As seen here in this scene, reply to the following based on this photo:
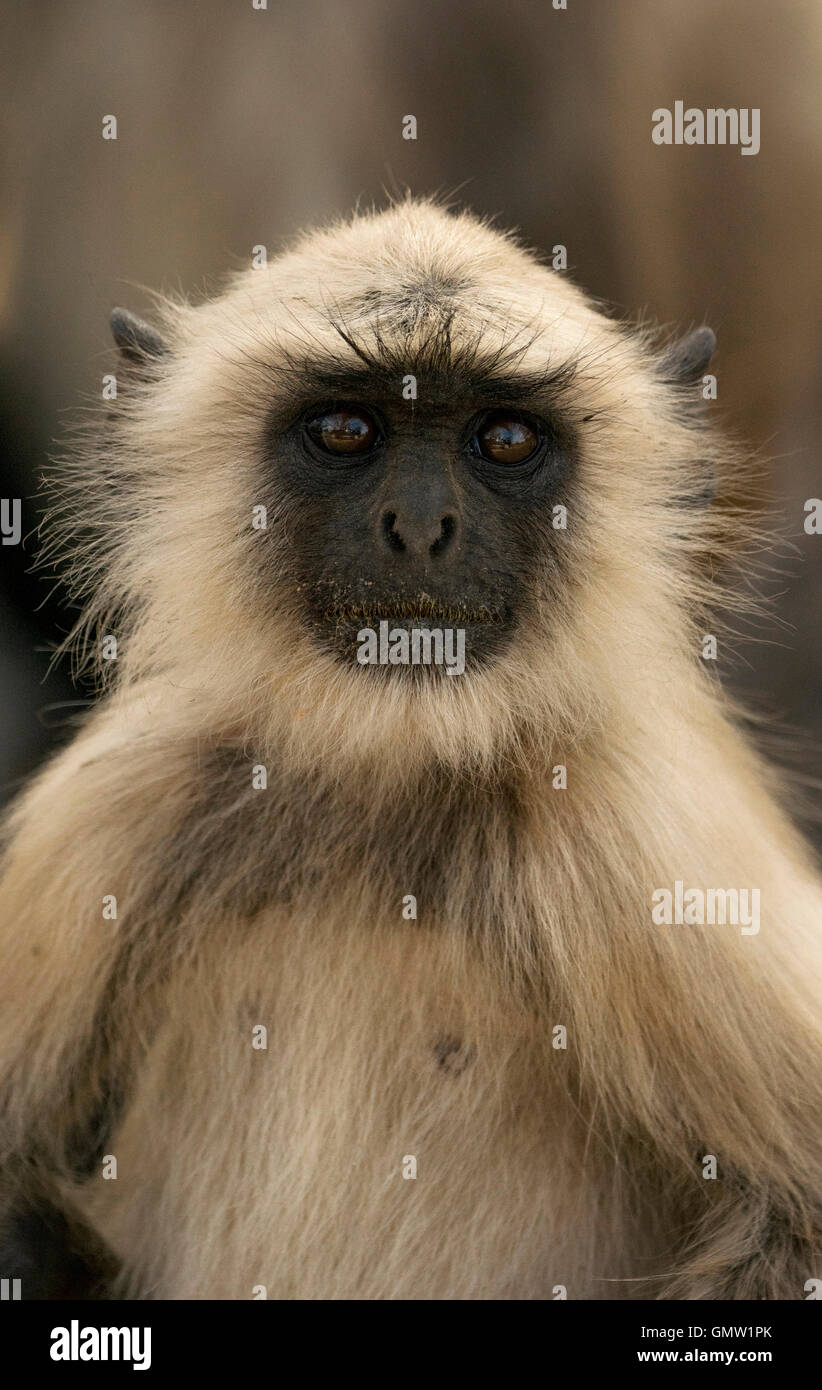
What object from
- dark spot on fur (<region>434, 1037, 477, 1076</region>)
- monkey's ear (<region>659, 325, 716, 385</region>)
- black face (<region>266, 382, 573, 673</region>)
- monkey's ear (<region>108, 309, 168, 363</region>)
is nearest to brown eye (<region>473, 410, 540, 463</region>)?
black face (<region>266, 382, 573, 673</region>)

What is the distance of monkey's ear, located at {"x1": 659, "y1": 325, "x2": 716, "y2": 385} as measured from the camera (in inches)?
109

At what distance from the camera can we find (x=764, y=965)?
229cm

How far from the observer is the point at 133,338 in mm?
2680

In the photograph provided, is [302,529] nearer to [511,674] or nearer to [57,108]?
[511,674]

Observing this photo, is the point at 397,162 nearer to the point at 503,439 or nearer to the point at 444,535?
the point at 503,439

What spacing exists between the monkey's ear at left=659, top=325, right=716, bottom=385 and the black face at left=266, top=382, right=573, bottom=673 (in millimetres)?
549

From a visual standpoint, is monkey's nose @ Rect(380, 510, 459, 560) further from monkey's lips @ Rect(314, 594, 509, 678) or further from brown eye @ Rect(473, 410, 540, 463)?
brown eye @ Rect(473, 410, 540, 463)

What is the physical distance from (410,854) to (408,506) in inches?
25.5

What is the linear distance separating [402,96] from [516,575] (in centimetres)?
191

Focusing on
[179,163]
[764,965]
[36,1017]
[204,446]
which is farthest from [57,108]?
[764,965]

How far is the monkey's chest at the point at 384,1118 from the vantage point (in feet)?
7.80

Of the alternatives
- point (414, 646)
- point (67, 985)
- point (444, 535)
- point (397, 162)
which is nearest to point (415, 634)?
point (414, 646)

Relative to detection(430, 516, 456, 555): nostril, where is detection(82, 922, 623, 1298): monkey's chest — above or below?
below

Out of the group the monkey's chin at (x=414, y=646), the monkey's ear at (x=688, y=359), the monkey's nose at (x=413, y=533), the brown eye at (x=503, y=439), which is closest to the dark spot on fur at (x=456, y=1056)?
the monkey's chin at (x=414, y=646)
